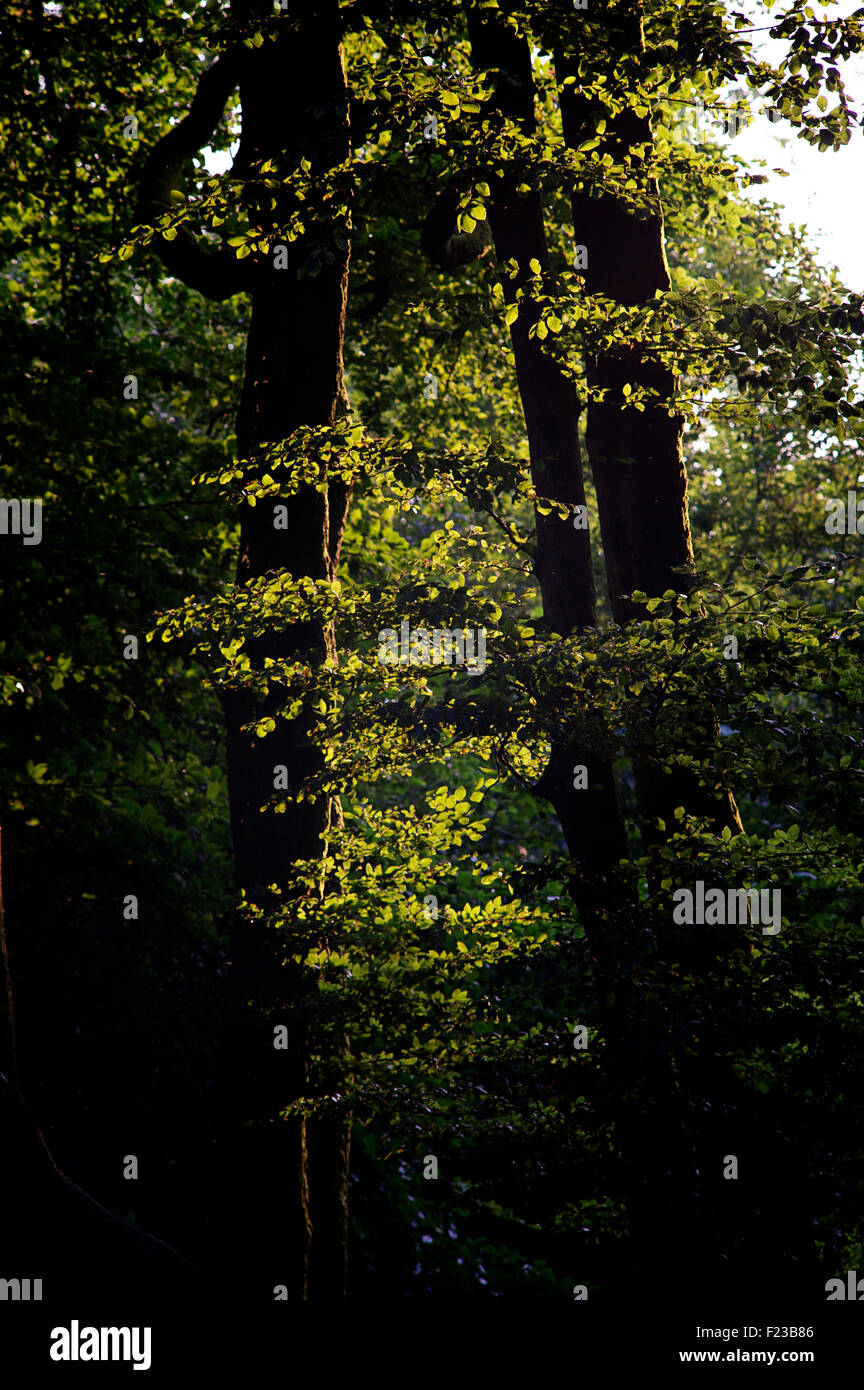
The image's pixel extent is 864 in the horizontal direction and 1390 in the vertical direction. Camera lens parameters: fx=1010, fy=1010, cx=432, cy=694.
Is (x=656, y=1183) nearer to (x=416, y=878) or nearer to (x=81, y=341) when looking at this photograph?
(x=416, y=878)

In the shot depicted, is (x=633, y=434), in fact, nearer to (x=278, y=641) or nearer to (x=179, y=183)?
(x=278, y=641)

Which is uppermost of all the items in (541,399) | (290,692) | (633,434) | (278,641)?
(541,399)

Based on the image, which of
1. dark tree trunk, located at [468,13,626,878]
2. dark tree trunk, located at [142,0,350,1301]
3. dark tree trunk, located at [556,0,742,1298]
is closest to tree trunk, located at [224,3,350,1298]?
dark tree trunk, located at [142,0,350,1301]

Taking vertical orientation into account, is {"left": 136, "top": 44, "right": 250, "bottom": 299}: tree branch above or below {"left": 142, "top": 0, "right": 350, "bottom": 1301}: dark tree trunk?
above

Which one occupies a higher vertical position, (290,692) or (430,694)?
(290,692)

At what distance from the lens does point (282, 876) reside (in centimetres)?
637

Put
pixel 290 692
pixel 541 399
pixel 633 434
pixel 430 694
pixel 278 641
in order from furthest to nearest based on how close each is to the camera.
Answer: pixel 278 641 → pixel 541 399 → pixel 633 434 → pixel 290 692 → pixel 430 694

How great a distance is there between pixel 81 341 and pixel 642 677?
7.92 m

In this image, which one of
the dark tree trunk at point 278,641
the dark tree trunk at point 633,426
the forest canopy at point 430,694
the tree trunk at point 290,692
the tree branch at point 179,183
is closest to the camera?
the forest canopy at point 430,694

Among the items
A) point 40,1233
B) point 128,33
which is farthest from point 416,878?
point 128,33

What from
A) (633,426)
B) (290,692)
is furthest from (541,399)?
(290,692)

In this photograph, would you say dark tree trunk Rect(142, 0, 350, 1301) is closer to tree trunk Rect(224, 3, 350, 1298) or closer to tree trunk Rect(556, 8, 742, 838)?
tree trunk Rect(224, 3, 350, 1298)

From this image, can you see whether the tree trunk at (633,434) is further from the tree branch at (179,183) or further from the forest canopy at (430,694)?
the tree branch at (179,183)

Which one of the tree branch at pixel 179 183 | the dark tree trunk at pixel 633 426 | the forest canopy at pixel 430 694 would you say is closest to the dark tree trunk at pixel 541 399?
the forest canopy at pixel 430 694
